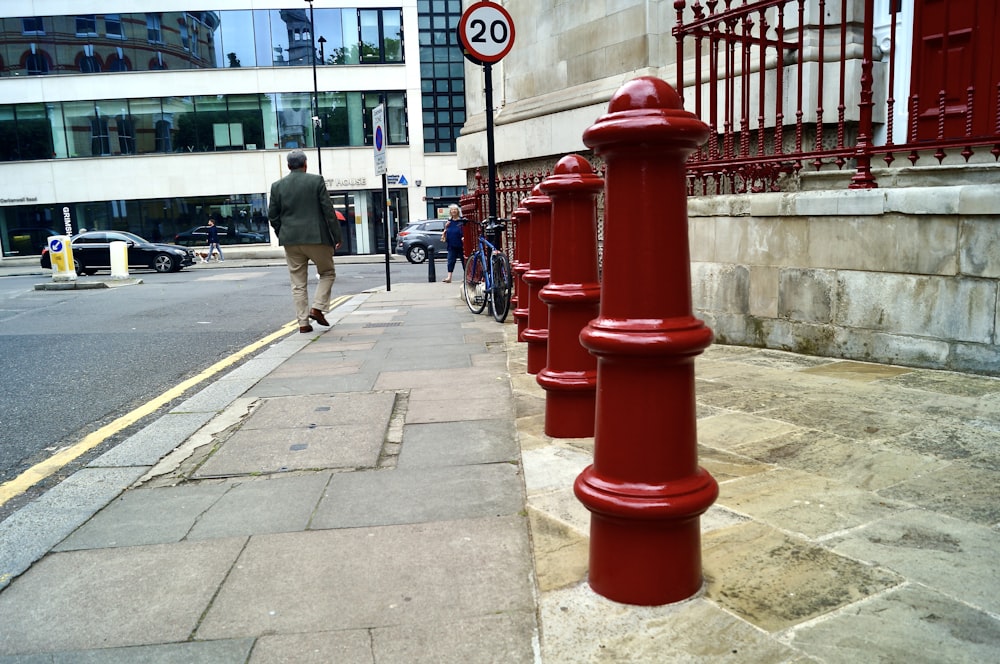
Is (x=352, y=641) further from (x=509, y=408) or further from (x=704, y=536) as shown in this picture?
(x=509, y=408)

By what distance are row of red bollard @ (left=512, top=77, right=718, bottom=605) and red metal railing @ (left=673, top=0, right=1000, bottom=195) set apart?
344cm

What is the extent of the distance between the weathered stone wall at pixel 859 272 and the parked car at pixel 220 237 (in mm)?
31478

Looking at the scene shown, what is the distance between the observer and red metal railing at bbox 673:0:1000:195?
5121 millimetres

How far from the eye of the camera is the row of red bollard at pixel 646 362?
1842 mm

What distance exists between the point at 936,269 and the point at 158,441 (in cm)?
452

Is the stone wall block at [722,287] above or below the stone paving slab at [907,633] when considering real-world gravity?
above

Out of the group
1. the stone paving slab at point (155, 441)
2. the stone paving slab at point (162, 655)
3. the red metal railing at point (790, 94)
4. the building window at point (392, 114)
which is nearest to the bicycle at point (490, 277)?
the red metal railing at point (790, 94)

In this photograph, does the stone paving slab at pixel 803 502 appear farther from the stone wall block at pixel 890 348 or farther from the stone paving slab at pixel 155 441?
the stone paving slab at pixel 155 441

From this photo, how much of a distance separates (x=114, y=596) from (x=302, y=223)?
6.22m

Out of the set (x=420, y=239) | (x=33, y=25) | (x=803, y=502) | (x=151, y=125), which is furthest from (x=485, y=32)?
(x=33, y=25)

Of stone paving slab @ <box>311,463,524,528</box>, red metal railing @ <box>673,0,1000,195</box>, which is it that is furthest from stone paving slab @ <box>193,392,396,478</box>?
red metal railing @ <box>673,0,1000,195</box>

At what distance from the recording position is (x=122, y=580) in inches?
96.0

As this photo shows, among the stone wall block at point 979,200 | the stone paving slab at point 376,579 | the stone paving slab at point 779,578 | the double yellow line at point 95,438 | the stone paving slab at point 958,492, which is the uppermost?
the stone wall block at point 979,200

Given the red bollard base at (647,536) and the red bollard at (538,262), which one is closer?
the red bollard base at (647,536)
